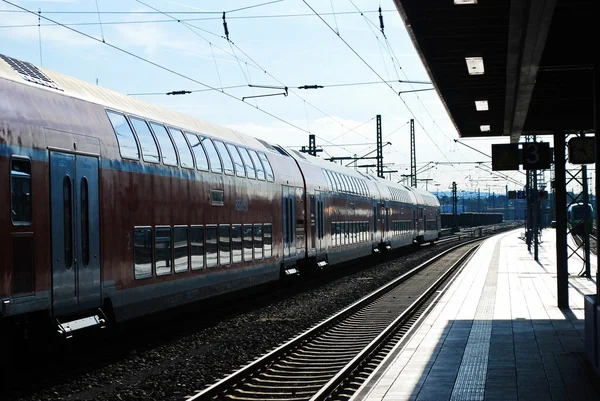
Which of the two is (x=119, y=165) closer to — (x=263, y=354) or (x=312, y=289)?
(x=263, y=354)

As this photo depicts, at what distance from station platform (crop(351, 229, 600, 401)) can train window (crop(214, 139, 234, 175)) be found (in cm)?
482

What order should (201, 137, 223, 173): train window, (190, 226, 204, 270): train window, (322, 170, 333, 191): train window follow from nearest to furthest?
(190, 226, 204, 270): train window, (201, 137, 223, 173): train window, (322, 170, 333, 191): train window

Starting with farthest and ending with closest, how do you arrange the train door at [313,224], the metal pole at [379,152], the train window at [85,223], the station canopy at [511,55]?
1. the metal pole at [379,152]
2. the train door at [313,224]
3. the train window at [85,223]
4. the station canopy at [511,55]

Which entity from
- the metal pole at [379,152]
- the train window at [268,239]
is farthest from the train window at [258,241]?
the metal pole at [379,152]

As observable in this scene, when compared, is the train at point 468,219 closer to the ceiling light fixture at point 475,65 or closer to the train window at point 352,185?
the train window at point 352,185

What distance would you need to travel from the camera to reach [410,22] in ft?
→ 34.2

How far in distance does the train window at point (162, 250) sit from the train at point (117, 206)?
0.02m

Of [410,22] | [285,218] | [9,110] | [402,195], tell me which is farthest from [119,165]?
[402,195]

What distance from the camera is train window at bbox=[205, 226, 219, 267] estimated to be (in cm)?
1625

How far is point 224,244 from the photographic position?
56.9ft

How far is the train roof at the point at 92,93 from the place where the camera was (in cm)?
1084

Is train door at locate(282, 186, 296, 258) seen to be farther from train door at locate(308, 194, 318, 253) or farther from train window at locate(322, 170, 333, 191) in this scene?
train window at locate(322, 170, 333, 191)

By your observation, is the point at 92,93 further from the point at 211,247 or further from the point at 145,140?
the point at 211,247

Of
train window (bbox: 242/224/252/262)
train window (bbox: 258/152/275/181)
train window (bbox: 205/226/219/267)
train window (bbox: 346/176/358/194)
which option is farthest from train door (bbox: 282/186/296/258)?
train window (bbox: 346/176/358/194)
